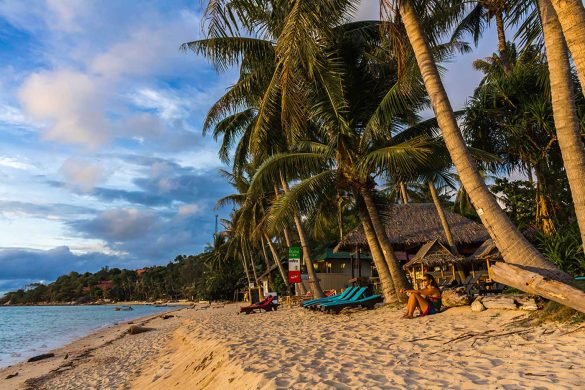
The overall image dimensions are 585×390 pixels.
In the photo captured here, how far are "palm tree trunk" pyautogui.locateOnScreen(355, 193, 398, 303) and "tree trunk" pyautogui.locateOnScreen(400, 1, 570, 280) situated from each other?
5.44m

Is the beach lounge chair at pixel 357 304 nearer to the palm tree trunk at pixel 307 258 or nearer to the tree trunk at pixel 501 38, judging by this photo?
the palm tree trunk at pixel 307 258

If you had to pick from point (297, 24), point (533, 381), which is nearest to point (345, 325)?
point (533, 381)

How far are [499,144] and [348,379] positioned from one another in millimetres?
9429

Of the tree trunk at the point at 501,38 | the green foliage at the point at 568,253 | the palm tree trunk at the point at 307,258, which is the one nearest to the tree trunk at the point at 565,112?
Result: the green foliage at the point at 568,253

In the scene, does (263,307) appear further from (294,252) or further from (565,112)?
(565,112)

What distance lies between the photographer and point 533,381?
3.66 meters

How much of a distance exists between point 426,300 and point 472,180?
3159mm

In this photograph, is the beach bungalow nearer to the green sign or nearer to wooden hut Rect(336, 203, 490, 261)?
wooden hut Rect(336, 203, 490, 261)

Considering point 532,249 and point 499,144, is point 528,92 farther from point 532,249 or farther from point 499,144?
point 532,249

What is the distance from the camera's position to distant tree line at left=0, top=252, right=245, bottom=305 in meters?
76.4

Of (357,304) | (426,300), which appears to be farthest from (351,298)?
(426,300)

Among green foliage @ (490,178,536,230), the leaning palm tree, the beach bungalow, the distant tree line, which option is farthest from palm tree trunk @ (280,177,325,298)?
the distant tree line

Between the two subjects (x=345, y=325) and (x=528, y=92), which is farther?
(x=528, y=92)

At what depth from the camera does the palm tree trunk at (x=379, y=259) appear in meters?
11.4
